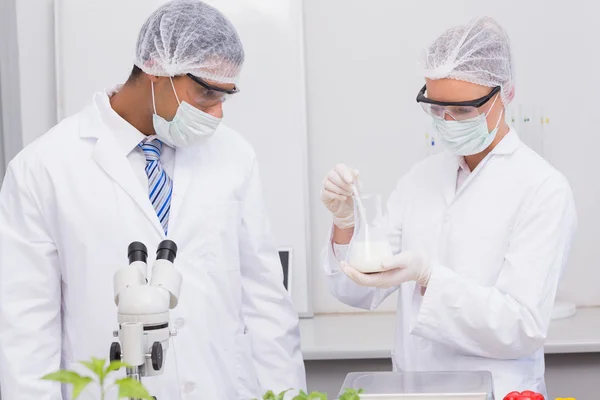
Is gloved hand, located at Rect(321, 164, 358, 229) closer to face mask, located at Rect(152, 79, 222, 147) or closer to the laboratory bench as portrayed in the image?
face mask, located at Rect(152, 79, 222, 147)

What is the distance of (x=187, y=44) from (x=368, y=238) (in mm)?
549

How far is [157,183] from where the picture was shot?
1630 mm

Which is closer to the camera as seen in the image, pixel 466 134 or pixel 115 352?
pixel 115 352

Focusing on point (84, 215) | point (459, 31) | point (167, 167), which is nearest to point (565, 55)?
point (459, 31)

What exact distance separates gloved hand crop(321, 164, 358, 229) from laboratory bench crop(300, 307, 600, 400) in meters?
0.72

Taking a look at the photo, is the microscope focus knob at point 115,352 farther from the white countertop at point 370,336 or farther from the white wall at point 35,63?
the white wall at point 35,63

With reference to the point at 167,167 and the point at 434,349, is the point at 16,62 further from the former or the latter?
the point at 434,349

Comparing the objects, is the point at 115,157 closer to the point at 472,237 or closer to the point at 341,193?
the point at 341,193

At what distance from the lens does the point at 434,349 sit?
1683 millimetres

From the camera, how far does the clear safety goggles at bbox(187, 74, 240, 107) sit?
161cm

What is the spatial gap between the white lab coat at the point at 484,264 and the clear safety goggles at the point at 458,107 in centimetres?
12

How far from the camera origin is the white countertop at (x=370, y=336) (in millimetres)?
2273

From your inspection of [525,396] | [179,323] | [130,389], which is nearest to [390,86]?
[179,323]

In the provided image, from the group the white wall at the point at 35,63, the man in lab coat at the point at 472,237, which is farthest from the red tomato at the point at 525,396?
the white wall at the point at 35,63
